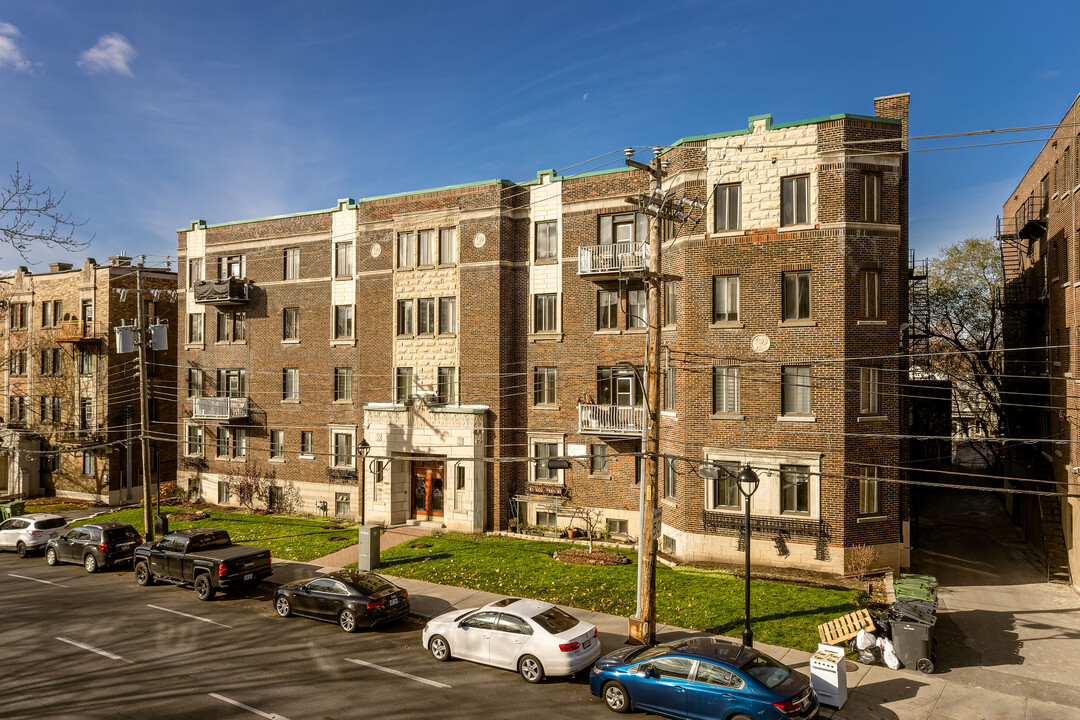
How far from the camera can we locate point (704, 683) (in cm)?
1192

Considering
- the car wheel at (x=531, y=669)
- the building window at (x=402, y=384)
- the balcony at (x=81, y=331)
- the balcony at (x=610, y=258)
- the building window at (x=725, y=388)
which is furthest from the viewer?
the balcony at (x=81, y=331)

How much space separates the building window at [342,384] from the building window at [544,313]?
10.3 m

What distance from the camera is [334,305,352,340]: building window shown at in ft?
108

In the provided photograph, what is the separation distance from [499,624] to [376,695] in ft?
9.85

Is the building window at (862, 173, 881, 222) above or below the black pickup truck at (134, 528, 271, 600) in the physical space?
above

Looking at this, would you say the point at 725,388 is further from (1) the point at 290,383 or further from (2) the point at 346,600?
(1) the point at 290,383

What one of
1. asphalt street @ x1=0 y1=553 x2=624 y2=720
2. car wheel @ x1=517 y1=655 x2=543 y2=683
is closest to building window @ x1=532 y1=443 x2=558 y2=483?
asphalt street @ x1=0 y1=553 x2=624 y2=720

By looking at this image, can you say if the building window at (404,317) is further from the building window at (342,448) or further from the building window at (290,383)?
the building window at (290,383)

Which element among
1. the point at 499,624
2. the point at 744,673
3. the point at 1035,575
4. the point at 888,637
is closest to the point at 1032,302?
the point at 1035,575

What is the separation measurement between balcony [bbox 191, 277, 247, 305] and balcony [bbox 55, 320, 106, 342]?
10.1m

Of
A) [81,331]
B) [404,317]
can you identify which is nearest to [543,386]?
[404,317]

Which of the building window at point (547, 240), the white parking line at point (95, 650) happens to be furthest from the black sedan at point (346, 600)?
the building window at point (547, 240)

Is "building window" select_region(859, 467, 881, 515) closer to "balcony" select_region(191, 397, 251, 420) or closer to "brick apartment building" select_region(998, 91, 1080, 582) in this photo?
"brick apartment building" select_region(998, 91, 1080, 582)

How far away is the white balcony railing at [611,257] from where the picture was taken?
25.6 m
